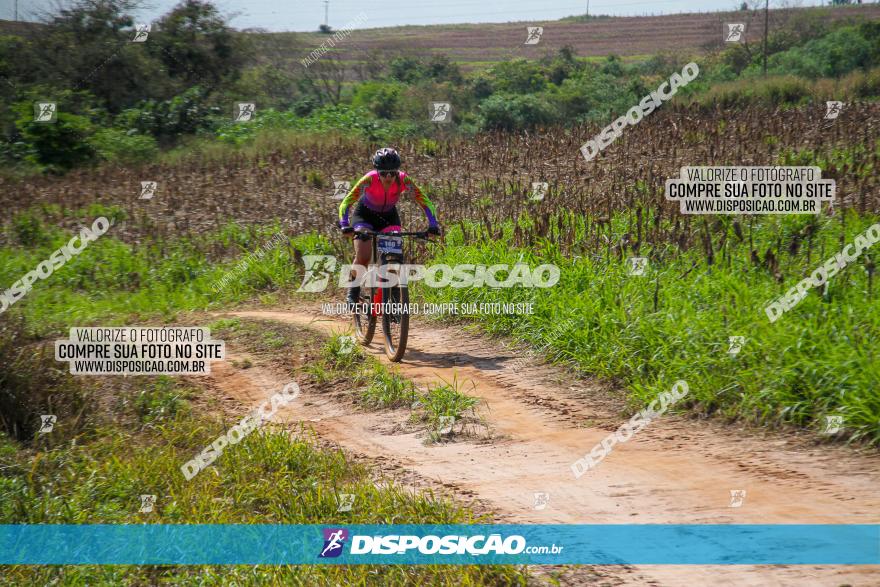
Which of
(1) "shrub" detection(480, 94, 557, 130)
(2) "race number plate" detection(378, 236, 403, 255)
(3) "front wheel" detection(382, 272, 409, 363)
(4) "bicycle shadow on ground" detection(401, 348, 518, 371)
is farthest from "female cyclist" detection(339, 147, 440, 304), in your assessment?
(1) "shrub" detection(480, 94, 557, 130)

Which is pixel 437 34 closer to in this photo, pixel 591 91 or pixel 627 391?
pixel 591 91

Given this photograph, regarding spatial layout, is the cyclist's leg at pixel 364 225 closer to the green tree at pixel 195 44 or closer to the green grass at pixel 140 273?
the green grass at pixel 140 273

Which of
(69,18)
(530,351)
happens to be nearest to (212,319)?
(530,351)

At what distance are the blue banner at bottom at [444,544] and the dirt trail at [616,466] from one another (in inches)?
5.2

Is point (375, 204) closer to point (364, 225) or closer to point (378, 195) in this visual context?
point (378, 195)

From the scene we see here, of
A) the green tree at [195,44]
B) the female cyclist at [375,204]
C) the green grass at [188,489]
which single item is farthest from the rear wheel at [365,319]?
the green tree at [195,44]

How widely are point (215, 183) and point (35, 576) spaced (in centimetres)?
1506

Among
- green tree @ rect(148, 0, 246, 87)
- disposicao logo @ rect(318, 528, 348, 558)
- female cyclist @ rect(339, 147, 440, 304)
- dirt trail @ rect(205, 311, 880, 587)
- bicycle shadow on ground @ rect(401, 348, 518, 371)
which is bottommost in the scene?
disposicao logo @ rect(318, 528, 348, 558)

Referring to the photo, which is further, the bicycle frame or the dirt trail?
the bicycle frame

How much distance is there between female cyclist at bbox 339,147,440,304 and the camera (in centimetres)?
888

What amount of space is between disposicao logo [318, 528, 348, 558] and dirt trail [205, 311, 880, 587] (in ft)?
3.20

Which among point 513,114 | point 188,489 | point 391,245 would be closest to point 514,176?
point 391,245

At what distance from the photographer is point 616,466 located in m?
5.84

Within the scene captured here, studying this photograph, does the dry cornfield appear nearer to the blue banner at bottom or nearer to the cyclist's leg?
the cyclist's leg
